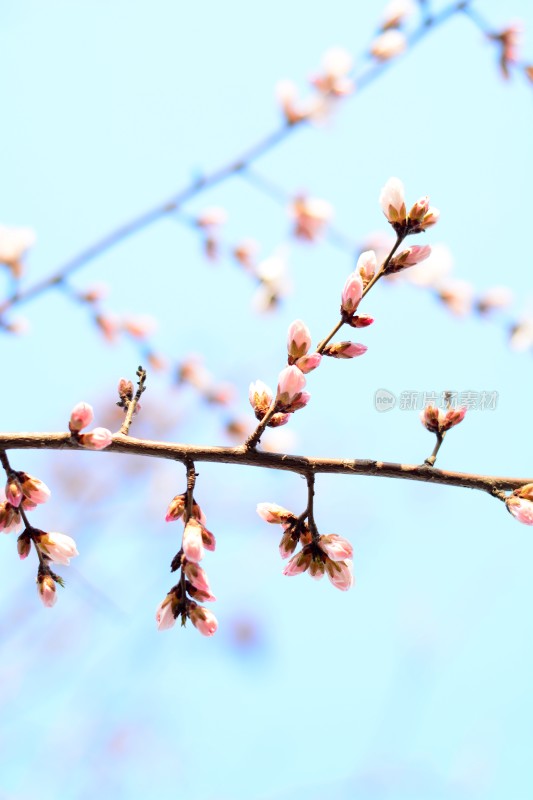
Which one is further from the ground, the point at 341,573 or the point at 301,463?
the point at 301,463

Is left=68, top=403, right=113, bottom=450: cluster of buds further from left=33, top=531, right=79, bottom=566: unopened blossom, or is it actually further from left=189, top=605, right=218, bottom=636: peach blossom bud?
left=189, top=605, right=218, bottom=636: peach blossom bud

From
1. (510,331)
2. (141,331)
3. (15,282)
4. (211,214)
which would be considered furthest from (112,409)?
(510,331)

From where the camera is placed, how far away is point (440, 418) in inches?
62.2

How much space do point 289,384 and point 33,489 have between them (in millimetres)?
633

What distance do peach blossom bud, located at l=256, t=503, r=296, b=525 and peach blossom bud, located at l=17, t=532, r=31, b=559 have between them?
551mm

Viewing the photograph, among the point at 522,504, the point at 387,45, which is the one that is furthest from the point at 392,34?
the point at 522,504

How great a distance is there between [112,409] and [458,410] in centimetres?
488

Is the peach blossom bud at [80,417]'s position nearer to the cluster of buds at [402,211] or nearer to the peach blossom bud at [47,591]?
the peach blossom bud at [47,591]

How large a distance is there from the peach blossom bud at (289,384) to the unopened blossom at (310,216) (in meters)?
2.96

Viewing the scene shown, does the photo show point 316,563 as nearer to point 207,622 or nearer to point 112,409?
point 207,622

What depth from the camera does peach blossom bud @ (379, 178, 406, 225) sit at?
5.00ft

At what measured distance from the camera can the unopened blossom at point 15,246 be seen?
9.89ft

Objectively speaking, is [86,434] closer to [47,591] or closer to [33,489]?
[33,489]

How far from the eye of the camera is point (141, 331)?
13.9 ft
